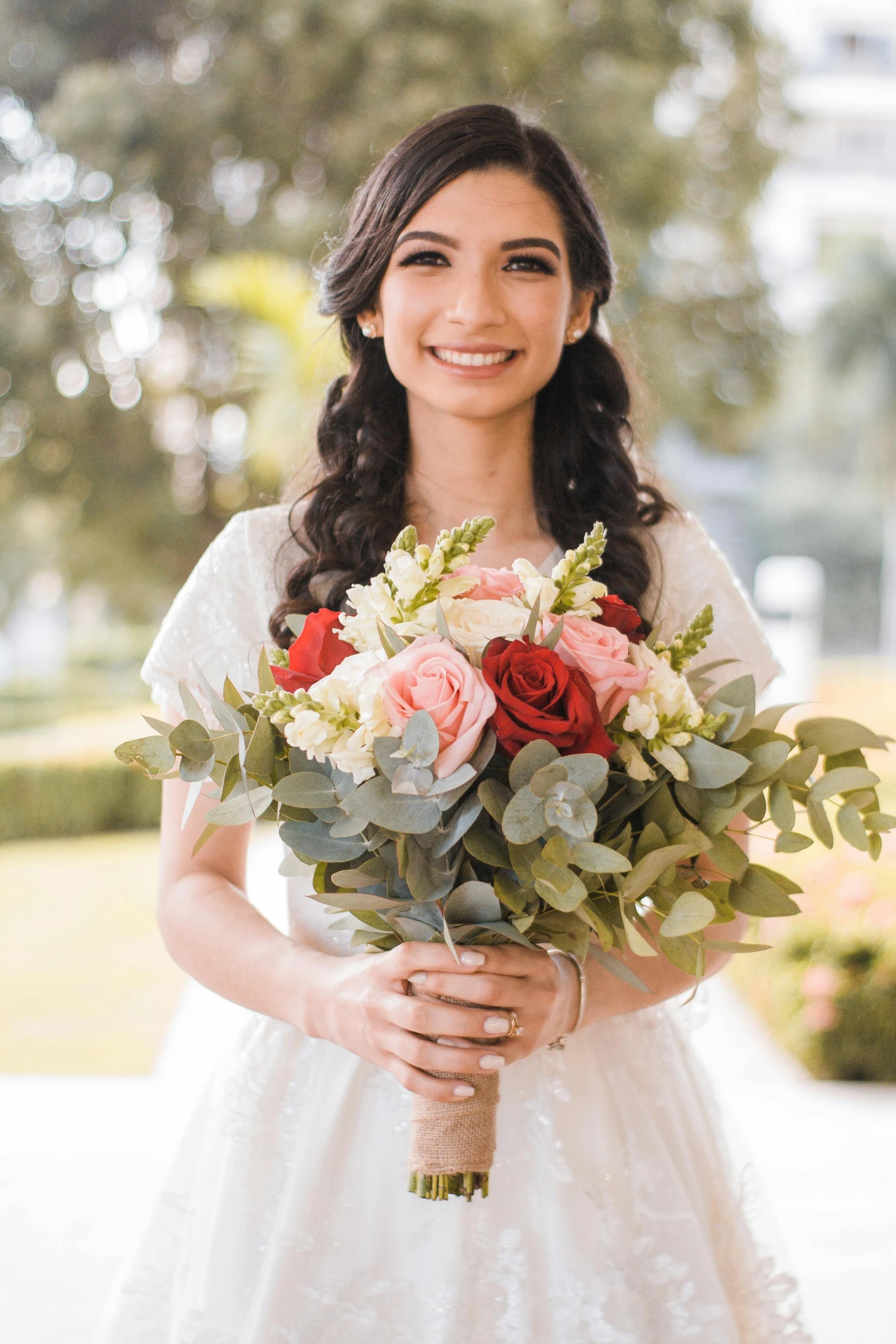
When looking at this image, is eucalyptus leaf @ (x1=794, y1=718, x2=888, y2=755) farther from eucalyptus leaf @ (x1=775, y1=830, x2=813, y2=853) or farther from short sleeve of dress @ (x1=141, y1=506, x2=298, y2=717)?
short sleeve of dress @ (x1=141, y1=506, x2=298, y2=717)

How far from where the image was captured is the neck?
1642 millimetres

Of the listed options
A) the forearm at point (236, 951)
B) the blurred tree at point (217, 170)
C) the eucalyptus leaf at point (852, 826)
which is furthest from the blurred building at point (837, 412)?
the eucalyptus leaf at point (852, 826)

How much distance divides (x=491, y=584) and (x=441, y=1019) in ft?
1.38

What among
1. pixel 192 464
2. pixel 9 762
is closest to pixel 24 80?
pixel 192 464

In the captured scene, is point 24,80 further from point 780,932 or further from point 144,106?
→ point 780,932

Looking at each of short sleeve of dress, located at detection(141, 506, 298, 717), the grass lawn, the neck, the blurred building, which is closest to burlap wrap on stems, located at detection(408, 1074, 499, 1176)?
short sleeve of dress, located at detection(141, 506, 298, 717)

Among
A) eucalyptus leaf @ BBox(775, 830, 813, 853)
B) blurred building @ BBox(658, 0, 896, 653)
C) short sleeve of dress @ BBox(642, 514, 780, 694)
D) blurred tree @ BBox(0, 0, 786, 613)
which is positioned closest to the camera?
eucalyptus leaf @ BBox(775, 830, 813, 853)

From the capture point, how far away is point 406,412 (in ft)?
5.74

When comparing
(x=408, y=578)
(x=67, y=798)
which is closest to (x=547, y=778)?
(x=408, y=578)

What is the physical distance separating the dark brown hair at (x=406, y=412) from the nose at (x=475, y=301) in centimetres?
12

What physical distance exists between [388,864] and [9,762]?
8345 millimetres

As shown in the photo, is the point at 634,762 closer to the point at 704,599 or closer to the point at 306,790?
the point at 306,790

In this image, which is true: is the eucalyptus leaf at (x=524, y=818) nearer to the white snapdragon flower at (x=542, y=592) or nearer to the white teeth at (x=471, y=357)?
the white snapdragon flower at (x=542, y=592)

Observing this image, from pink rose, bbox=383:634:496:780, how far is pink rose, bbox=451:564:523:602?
12cm
